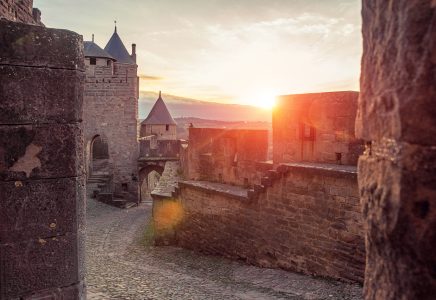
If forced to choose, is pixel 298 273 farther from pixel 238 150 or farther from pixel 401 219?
pixel 401 219

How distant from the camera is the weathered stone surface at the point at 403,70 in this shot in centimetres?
138

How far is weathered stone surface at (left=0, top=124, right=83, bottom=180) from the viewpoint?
3.38 meters

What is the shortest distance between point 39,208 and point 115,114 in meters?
21.7

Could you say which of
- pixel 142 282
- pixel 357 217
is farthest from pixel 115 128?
pixel 357 217

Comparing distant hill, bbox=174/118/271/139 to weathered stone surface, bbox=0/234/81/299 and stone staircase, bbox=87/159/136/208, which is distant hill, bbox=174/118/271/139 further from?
weathered stone surface, bbox=0/234/81/299

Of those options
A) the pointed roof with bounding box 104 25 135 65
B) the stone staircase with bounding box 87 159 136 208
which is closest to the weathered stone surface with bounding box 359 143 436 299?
the stone staircase with bounding box 87 159 136 208

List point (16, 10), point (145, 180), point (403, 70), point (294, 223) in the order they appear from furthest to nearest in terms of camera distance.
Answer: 1. point (145, 180)
2. point (294, 223)
3. point (16, 10)
4. point (403, 70)

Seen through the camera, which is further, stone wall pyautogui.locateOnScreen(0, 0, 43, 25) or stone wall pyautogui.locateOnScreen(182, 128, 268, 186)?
stone wall pyautogui.locateOnScreen(182, 128, 268, 186)

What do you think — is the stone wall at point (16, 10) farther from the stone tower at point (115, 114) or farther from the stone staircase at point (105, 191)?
the stone tower at point (115, 114)

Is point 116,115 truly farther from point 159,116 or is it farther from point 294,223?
point 294,223

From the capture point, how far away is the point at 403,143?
1.48m

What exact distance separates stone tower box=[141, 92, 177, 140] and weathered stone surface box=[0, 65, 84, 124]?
30.2 metres

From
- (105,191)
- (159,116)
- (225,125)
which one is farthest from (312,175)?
(225,125)

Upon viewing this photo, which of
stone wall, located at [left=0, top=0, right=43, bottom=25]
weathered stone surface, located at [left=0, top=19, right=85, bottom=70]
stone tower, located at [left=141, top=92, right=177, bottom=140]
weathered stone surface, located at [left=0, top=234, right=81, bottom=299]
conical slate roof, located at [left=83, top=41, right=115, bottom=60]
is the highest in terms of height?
conical slate roof, located at [left=83, top=41, right=115, bottom=60]
